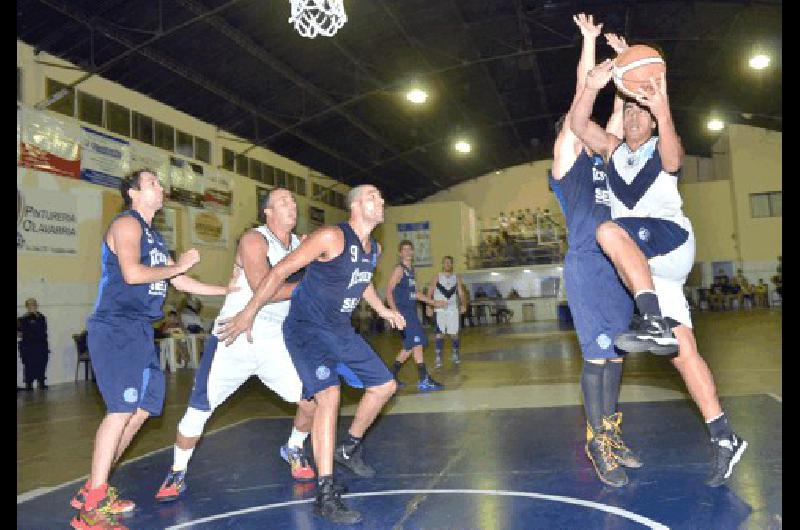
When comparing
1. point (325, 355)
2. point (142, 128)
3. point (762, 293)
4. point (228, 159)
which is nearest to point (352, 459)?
point (325, 355)

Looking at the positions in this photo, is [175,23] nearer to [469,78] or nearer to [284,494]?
[469,78]

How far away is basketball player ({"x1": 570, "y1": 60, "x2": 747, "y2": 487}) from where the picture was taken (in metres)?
3.29

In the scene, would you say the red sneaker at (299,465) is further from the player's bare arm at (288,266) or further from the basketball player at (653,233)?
the basketball player at (653,233)

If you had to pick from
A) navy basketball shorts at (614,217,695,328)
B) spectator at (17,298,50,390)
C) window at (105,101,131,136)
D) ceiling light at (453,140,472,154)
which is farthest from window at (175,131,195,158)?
navy basketball shorts at (614,217,695,328)

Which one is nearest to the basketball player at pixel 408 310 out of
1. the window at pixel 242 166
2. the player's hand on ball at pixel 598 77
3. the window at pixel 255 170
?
the player's hand on ball at pixel 598 77

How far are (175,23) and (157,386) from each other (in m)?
12.2

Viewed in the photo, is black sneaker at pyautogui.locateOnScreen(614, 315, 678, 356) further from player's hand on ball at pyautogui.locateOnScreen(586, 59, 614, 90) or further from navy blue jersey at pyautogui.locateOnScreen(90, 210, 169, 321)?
navy blue jersey at pyautogui.locateOnScreen(90, 210, 169, 321)

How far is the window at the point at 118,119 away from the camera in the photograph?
50.6 ft

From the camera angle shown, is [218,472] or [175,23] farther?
[175,23]

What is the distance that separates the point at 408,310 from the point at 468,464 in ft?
17.4

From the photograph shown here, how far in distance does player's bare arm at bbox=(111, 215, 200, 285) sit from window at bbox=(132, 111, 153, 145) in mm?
13871

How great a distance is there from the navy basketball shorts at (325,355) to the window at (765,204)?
96.3 ft
